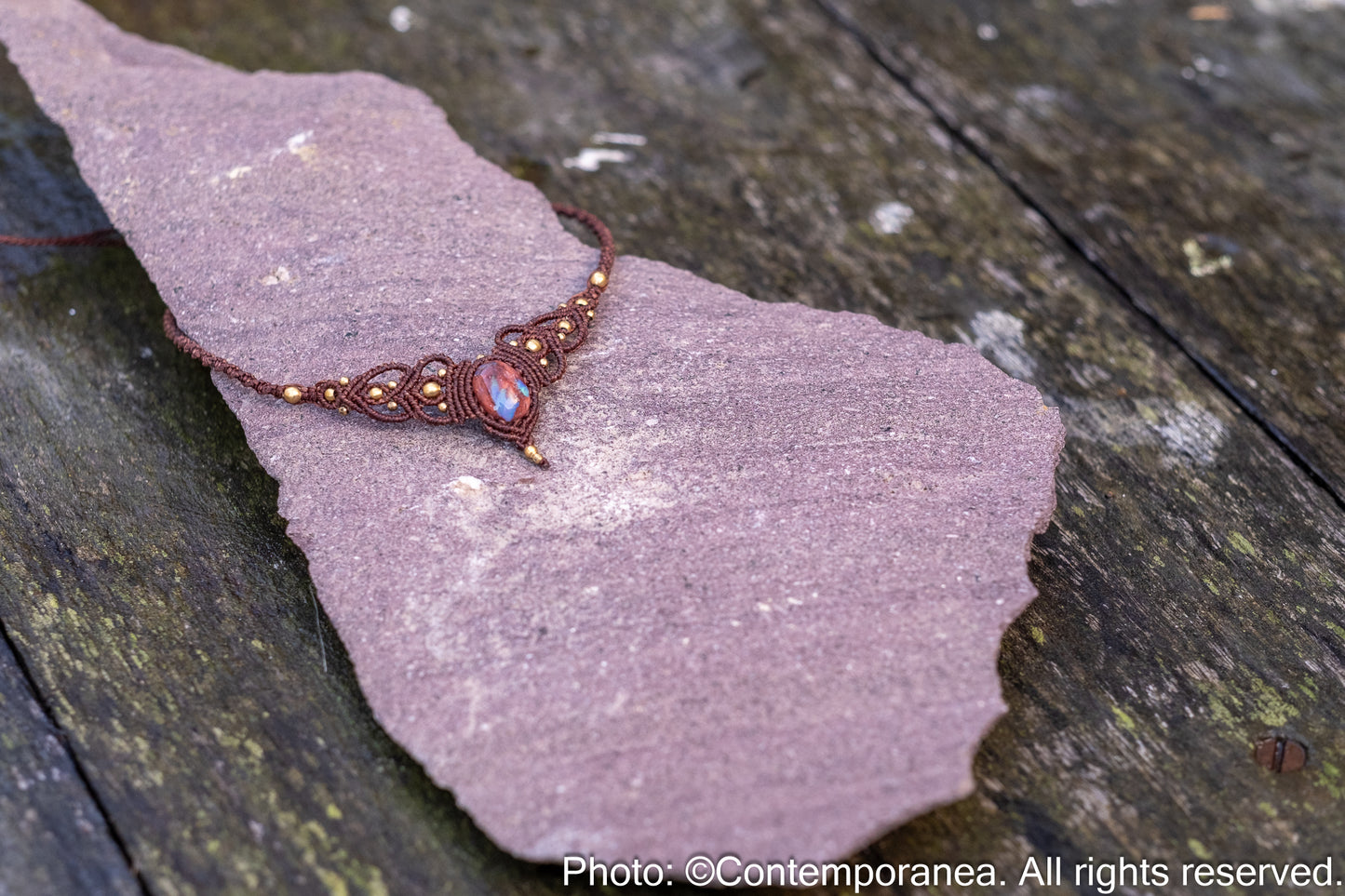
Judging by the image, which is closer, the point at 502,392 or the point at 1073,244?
the point at 502,392

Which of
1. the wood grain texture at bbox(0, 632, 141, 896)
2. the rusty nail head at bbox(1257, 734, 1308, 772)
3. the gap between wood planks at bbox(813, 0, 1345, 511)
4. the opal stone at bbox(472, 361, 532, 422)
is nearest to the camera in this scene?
the wood grain texture at bbox(0, 632, 141, 896)

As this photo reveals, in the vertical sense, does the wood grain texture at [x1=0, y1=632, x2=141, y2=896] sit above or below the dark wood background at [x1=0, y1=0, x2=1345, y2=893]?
below

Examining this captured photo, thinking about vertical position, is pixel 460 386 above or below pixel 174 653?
above

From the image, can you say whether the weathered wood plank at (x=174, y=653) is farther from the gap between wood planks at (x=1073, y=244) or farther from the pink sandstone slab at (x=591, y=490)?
the gap between wood planks at (x=1073, y=244)

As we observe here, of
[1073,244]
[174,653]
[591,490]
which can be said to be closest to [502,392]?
[591,490]

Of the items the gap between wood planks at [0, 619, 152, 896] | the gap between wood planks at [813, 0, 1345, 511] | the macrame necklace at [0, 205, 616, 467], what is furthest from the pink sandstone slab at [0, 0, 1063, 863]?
the gap between wood planks at [813, 0, 1345, 511]

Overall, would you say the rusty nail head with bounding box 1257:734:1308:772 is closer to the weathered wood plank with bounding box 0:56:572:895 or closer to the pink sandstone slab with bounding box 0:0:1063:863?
the pink sandstone slab with bounding box 0:0:1063:863

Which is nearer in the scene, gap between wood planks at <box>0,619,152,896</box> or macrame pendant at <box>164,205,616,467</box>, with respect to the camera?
gap between wood planks at <box>0,619,152,896</box>

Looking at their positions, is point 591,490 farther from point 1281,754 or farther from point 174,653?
point 1281,754
